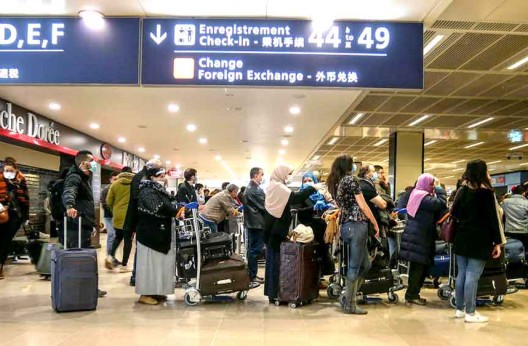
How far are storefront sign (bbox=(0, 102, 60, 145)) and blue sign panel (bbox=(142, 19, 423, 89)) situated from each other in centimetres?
534

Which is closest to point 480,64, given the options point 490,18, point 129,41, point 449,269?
point 490,18

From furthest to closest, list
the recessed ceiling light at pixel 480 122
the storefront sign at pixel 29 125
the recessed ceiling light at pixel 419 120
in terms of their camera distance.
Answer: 1. the recessed ceiling light at pixel 480 122
2. the recessed ceiling light at pixel 419 120
3. the storefront sign at pixel 29 125

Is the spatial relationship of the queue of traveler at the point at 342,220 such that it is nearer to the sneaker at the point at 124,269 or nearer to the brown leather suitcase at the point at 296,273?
the brown leather suitcase at the point at 296,273

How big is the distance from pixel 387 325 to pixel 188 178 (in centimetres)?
373

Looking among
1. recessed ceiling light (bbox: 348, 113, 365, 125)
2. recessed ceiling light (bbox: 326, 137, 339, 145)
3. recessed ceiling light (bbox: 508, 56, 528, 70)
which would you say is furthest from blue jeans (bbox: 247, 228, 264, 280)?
recessed ceiling light (bbox: 326, 137, 339, 145)

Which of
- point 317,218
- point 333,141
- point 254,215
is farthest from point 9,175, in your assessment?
point 333,141

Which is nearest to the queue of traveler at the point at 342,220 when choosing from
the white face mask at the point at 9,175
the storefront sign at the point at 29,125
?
the white face mask at the point at 9,175

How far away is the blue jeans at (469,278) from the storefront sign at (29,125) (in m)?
7.55

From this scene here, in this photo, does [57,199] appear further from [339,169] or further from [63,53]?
[339,169]

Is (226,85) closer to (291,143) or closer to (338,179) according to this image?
(338,179)

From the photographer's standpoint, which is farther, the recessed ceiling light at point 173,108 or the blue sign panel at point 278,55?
the recessed ceiling light at point 173,108

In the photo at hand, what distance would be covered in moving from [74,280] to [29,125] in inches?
232

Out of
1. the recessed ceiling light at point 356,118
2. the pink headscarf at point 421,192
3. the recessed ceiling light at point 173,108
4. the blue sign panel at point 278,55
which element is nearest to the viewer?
the blue sign panel at point 278,55

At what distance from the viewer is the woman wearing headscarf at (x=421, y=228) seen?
17.4ft
